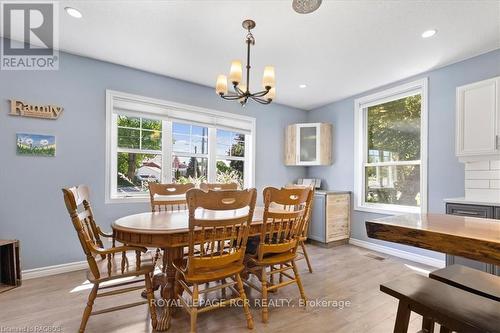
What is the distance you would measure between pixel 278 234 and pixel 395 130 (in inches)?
116

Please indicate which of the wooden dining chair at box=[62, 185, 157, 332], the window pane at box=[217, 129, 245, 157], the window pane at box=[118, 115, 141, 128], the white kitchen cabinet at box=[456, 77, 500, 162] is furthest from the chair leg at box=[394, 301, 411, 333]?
the window pane at box=[118, 115, 141, 128]

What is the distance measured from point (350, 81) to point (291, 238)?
2.67 m

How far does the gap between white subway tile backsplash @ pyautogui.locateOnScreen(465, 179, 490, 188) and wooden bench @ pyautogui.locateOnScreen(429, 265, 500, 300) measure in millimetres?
1880

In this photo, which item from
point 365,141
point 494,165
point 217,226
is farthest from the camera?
point 365,141

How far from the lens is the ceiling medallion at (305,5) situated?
1962 millimetres

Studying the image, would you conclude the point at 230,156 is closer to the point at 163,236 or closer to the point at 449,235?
the point at 163,236

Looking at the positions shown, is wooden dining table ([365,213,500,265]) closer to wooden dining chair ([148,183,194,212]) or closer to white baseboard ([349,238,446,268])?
wooden dining chair ([148,183,194,212])

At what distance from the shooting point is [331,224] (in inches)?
158

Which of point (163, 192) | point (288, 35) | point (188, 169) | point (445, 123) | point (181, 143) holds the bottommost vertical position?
point (163, 192)

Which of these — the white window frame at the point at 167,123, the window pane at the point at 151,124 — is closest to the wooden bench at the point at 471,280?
the white window frame at the point at 167,123

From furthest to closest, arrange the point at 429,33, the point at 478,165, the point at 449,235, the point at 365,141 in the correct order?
the point at 365,141, the point at 478,165, the point at 429,33, the point at 449,235

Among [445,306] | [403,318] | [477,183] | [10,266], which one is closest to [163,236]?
[403,318]

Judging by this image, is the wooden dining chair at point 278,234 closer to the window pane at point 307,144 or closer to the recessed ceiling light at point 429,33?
the recessed ceiling light at point 429,33

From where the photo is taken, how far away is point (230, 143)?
428cm
